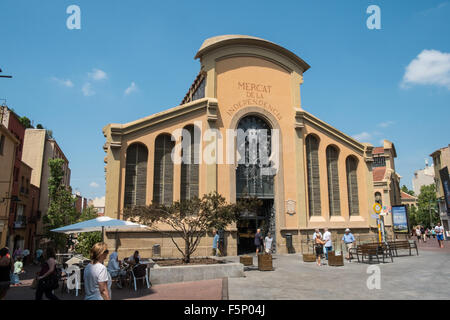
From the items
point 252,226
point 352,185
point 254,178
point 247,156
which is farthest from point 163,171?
point 352,185

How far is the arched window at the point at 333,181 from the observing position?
23.8m

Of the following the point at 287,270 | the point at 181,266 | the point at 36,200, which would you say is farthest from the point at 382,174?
the point at 36,200

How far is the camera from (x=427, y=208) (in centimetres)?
7075

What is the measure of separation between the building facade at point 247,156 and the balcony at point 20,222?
1377cm

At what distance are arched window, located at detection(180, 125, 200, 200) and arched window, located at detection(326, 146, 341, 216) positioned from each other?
34.0 ft

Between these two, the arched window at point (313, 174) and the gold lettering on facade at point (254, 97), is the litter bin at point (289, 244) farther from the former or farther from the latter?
the gold lettering on facade at point (254, 97)

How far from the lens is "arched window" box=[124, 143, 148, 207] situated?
19.0 m

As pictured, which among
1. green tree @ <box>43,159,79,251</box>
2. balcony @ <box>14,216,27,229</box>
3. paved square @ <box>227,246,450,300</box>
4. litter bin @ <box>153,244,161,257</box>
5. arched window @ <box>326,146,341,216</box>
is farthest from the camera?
green tree @ <box>43,159,79,251</box>

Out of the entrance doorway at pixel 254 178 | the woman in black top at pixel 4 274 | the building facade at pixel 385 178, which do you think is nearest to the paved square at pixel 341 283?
the woman in black top at pixel 4 274

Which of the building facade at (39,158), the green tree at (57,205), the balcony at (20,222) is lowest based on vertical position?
the balcony at (20,222)

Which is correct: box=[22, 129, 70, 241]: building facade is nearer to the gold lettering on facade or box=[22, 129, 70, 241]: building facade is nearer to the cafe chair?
the gold lettering on facade

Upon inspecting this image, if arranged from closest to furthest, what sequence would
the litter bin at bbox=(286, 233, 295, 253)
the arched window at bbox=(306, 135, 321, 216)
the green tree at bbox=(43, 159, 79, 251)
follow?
the litter bin at bbox=(286, 233, 295, 253) < the arched window at bbox=(306, 135, 321, 216) < the green tree at bbox=(43, 159, 79, 251)

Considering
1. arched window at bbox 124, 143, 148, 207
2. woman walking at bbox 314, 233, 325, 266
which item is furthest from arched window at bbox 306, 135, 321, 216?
arched window at bbox 124, 143, 148, 207
